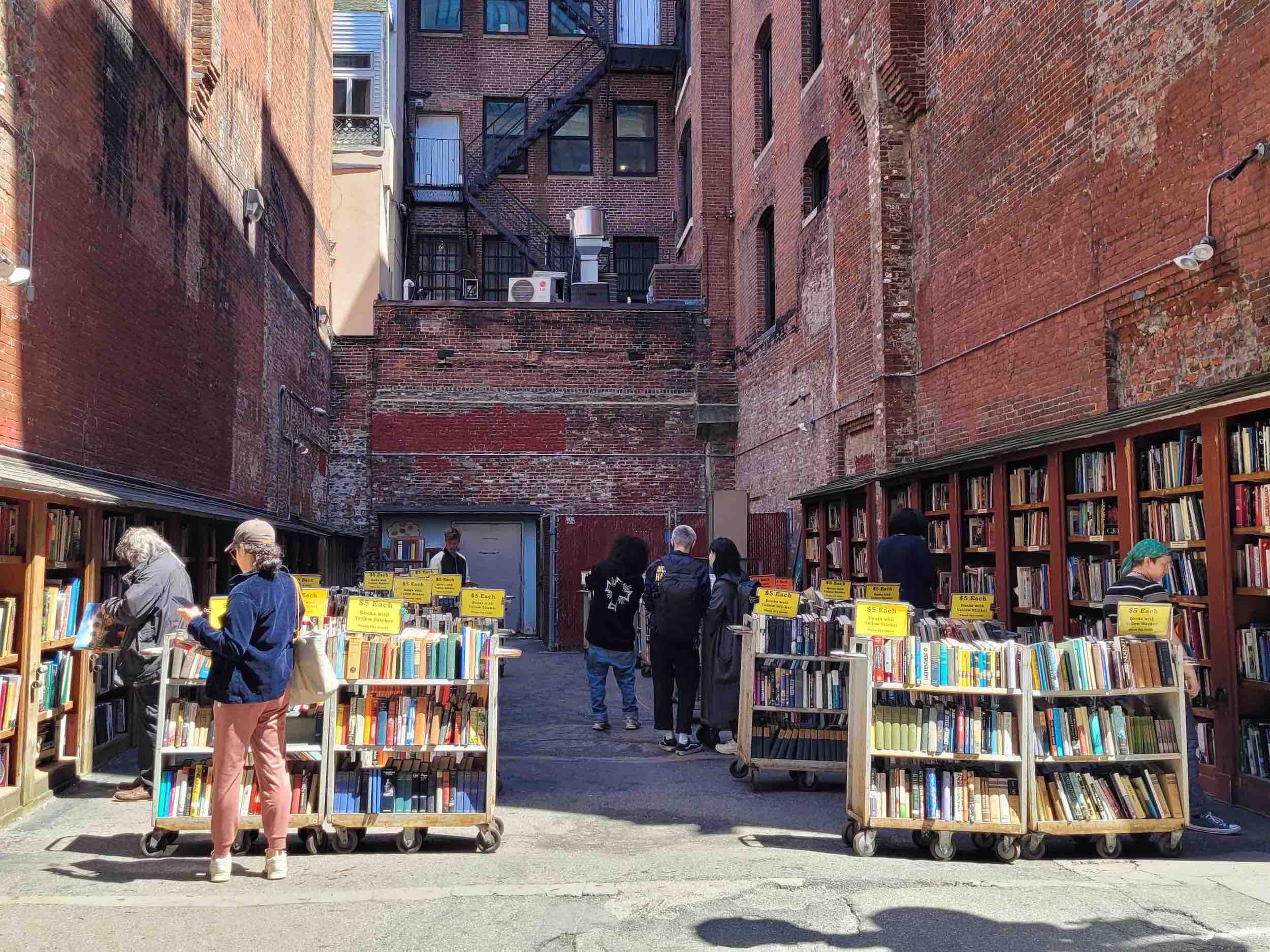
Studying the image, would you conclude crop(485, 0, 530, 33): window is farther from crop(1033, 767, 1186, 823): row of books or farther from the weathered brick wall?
crop(1033, 767, 1186, 823): row of books

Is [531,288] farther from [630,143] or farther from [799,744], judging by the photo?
[799,744]

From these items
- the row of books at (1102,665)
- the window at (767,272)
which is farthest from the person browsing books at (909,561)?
the window at (767,272)

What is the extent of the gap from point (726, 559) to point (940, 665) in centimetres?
353

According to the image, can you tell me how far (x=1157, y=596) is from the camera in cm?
703

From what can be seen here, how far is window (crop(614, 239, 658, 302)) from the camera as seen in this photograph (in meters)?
29.3

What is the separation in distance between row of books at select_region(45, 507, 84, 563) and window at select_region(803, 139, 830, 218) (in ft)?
39.6

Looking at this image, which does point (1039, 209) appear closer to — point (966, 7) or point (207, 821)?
point (966, 7)

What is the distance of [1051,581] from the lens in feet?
32.0

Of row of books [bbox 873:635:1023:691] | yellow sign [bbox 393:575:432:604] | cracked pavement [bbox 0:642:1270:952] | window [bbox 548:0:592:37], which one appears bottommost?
cracked pavement [bbox 0:642:1270:952]

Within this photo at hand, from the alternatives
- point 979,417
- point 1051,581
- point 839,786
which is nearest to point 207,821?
point 839,786

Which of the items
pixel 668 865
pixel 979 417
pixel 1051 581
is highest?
pixel 979 417

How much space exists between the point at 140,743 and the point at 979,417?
862 cm

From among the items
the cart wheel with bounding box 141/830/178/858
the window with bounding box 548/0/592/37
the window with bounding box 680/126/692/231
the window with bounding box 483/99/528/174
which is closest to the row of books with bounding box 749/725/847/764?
the cart wheel with bounding box 141/830/178/858

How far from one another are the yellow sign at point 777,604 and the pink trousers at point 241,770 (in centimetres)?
359
